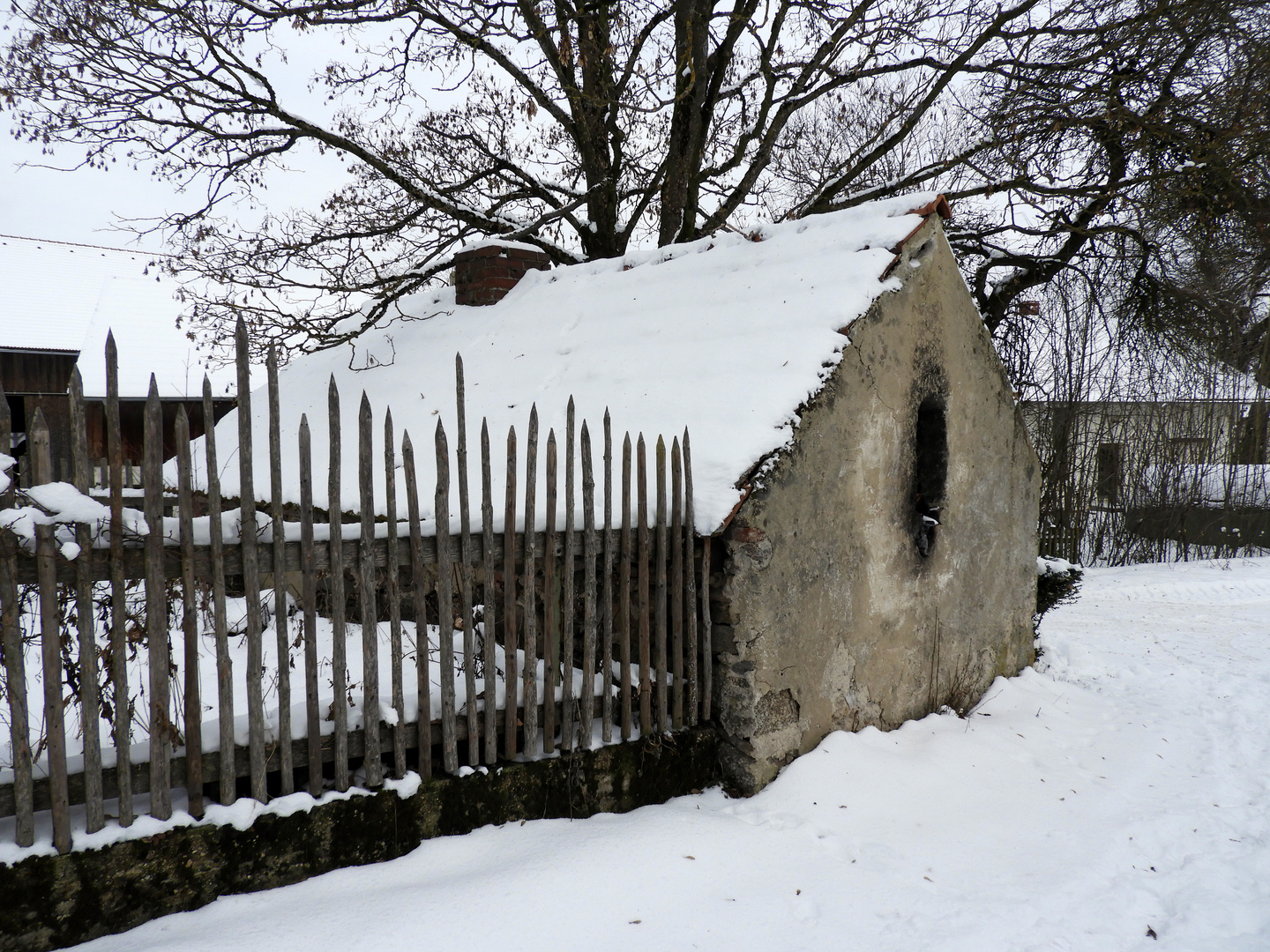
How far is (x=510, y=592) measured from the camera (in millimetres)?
3492

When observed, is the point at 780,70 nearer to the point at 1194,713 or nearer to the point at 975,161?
the point at 975,161

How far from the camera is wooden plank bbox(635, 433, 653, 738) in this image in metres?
3.78

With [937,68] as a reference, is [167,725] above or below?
below

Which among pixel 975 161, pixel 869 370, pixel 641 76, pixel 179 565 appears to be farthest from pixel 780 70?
pixel 179 565

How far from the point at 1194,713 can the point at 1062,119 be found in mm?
7149

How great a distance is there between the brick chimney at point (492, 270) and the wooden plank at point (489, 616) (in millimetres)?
5229

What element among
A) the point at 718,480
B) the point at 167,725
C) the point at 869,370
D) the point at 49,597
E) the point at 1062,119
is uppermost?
the point at 1062,119

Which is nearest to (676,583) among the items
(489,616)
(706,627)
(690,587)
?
(690,587)

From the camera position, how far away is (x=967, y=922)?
3172 millimetres

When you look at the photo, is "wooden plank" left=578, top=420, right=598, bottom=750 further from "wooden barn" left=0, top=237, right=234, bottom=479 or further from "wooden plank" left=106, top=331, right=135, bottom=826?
"wooden barn" left=0, top=237, right=234, bottom=479

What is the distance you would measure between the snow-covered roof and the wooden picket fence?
17.1m

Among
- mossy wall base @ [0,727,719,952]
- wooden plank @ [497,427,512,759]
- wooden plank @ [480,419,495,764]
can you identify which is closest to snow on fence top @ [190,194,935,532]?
wooden plank @ [497,427,512,759]

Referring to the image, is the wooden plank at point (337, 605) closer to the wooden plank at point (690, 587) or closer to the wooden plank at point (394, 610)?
the wooden plank at point (394, 610)

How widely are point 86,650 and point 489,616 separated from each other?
4.72 feet
